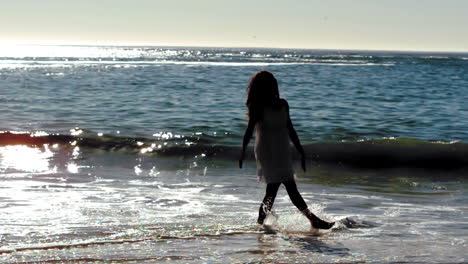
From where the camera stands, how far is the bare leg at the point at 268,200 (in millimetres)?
7070

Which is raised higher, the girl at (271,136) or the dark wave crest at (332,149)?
the girl at (271,136)

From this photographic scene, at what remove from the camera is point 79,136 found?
16.0 meters

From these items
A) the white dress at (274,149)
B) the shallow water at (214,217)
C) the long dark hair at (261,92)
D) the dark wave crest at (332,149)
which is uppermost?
the long dark hair at (261,92)

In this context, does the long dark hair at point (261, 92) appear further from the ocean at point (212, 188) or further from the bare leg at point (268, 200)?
the ocean at point (212, 188)

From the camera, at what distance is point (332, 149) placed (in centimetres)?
1470

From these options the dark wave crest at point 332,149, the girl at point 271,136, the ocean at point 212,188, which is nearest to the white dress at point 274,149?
the girl at point 271,136

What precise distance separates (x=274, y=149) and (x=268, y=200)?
2.06 ft

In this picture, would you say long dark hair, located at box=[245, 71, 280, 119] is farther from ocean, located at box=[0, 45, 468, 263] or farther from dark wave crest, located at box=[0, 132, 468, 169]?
dark wave crest, located at box=[0, 132, 468, 169]

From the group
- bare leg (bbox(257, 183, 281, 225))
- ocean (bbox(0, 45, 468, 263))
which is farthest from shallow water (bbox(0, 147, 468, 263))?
bare leg (bbox(257, 183, 281, 225))

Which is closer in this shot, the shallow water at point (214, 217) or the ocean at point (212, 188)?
the shallow water at point (214, 217)

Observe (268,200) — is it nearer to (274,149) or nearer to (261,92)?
(274,149)

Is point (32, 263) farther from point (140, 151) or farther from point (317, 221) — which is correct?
point (140, 151)

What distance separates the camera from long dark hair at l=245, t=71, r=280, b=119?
6.66 meters

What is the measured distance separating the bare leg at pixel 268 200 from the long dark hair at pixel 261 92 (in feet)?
2.80
